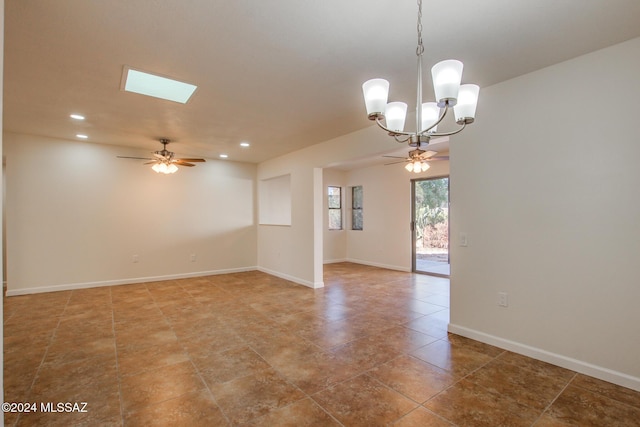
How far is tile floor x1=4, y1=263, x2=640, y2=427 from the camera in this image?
2.08 meters

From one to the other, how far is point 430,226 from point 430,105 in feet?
16.6

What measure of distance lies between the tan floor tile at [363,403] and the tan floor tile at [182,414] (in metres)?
0.71

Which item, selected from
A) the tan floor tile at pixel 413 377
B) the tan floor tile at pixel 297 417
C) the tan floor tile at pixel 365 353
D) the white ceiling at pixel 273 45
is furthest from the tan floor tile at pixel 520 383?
the white ceiling at pixel 273 45

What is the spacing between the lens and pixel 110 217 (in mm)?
5668

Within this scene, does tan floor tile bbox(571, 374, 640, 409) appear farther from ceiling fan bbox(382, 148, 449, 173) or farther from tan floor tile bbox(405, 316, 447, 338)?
ceiling fan bbox(382, 148, 449, 173)

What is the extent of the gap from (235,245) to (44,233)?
10.8 ft

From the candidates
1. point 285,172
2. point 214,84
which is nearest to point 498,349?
point 214,84

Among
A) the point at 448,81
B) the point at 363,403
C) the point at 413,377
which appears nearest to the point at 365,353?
the point at 413,377

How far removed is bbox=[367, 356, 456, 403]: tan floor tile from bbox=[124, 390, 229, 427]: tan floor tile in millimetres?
1249

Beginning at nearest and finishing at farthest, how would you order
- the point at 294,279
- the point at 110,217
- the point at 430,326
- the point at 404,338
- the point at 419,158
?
the point at 404,338
the point at 430,326
the point at 419,158
the point at 110,217
the point at 294,279

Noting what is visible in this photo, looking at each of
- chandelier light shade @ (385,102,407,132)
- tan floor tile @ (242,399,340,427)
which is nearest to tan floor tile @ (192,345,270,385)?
tan floor tile @ (242,399,340,427)

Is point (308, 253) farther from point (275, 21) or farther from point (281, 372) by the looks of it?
point (275, 21)

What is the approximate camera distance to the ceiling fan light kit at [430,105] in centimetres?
172

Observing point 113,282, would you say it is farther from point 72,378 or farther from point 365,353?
point 365,353
